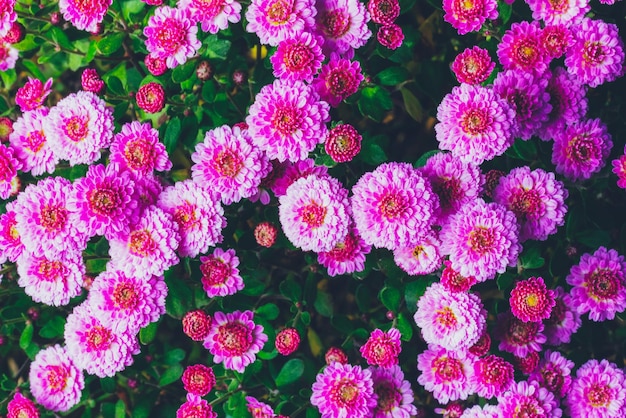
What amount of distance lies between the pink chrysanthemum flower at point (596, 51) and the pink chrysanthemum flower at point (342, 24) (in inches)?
25.9

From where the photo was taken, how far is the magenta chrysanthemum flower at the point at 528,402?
80.1 inches

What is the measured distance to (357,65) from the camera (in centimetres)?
202

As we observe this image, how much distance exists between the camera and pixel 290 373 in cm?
226

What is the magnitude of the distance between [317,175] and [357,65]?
0.37 metres

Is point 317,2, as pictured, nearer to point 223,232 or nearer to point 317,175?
point 317,175

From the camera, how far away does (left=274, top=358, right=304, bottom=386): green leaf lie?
2258 millimetres

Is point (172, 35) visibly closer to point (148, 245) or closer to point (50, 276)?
point (148, 245)

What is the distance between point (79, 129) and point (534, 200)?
1.46 meters

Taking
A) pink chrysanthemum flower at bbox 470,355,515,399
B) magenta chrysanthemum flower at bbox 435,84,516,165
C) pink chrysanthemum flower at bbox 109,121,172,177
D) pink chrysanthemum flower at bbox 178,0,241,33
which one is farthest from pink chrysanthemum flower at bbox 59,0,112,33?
pink chrysanthemum flower at bbox 470,355,515,399

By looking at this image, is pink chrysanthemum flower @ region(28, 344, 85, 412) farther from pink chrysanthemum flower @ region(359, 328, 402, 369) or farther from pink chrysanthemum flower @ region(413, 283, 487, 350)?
pink chrysanthemum flower @ region(413, 283, 487, 350)

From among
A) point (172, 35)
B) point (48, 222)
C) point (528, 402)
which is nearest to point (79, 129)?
point (48, 222)

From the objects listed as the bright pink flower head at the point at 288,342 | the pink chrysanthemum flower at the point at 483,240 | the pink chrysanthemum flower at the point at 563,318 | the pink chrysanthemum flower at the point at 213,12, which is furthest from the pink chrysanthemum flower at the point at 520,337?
the pink chrysanthemum flower at the point at 213,12

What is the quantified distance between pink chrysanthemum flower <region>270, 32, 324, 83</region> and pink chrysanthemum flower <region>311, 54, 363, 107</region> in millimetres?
38

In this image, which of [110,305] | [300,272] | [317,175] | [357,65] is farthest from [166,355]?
[357,65]
